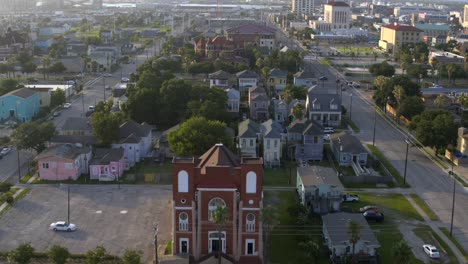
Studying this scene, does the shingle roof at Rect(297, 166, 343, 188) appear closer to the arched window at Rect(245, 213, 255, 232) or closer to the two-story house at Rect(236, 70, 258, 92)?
the arched window at Rect(245, 213, 255, 232)

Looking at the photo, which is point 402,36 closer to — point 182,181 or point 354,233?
point 354,233

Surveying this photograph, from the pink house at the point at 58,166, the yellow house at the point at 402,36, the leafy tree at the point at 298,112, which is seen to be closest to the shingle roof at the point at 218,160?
the pink house at the point at 58,166

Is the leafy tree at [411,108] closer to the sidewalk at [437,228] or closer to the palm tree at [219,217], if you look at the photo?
the sidewalk at [437,228]

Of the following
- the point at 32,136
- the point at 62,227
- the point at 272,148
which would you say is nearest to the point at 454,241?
the point at 272,148

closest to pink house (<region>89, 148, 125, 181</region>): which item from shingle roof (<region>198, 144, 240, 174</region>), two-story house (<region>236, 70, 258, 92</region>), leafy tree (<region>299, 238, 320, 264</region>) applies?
shingle roof (<region>198, 144, 240, 174</region>)

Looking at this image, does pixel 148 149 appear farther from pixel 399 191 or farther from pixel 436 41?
pixel 436 41

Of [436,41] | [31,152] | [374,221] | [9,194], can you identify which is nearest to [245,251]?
[374,221]
